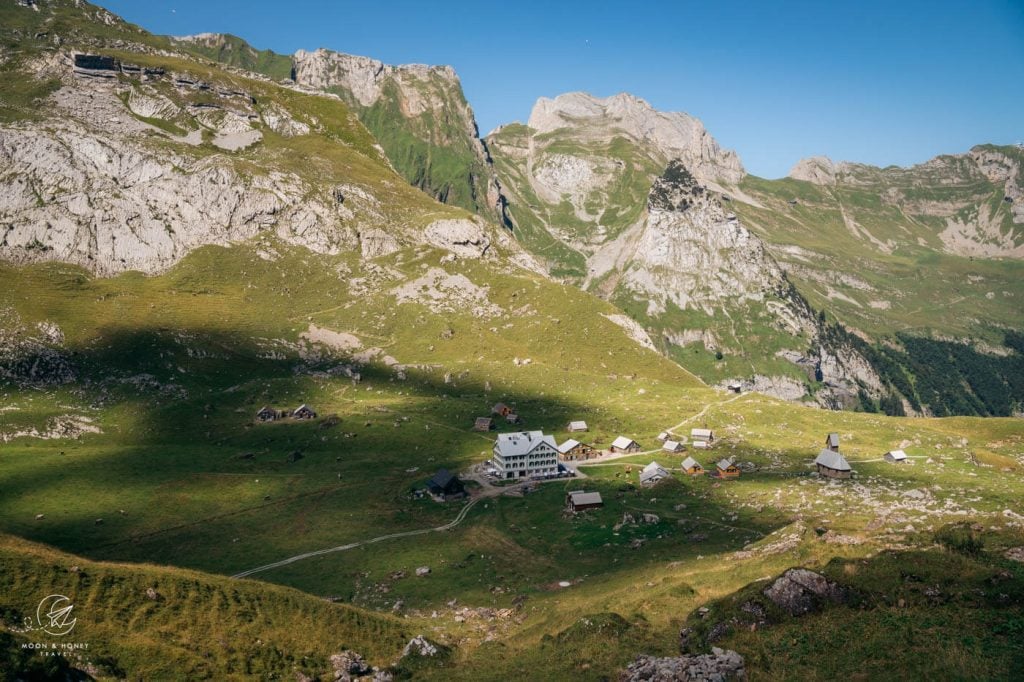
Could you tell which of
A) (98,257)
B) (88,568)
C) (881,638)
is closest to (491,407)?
(88,568)

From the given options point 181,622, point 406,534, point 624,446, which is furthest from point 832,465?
point 181,622

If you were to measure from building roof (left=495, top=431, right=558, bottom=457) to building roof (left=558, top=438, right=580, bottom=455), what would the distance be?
821 cm

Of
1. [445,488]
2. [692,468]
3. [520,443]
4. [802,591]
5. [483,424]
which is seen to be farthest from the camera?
[483,424]

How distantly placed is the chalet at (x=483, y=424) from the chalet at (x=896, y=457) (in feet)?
243

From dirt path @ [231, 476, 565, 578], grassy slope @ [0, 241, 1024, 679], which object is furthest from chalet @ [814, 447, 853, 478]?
dirt path @ [231, 476, 565, 578]

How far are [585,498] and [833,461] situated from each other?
3915 cm

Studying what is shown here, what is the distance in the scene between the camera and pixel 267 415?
13412 centimetres

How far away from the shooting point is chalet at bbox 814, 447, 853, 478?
87.9 m

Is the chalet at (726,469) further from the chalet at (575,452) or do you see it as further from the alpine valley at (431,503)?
the chalet at (575,452)

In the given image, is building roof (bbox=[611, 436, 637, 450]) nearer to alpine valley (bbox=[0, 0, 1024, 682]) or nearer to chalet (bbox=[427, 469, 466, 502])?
alpine valley (bbox=[0, 0, 1024, 682])

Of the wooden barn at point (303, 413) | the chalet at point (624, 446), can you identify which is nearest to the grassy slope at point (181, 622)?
the chalet at point (624, 446)

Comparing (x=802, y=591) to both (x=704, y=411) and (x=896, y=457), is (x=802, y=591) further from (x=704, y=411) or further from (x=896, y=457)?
(x=704, y=411)

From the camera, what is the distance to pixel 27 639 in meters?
32.3

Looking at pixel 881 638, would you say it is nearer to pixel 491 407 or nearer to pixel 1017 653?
pixel 1017 653
